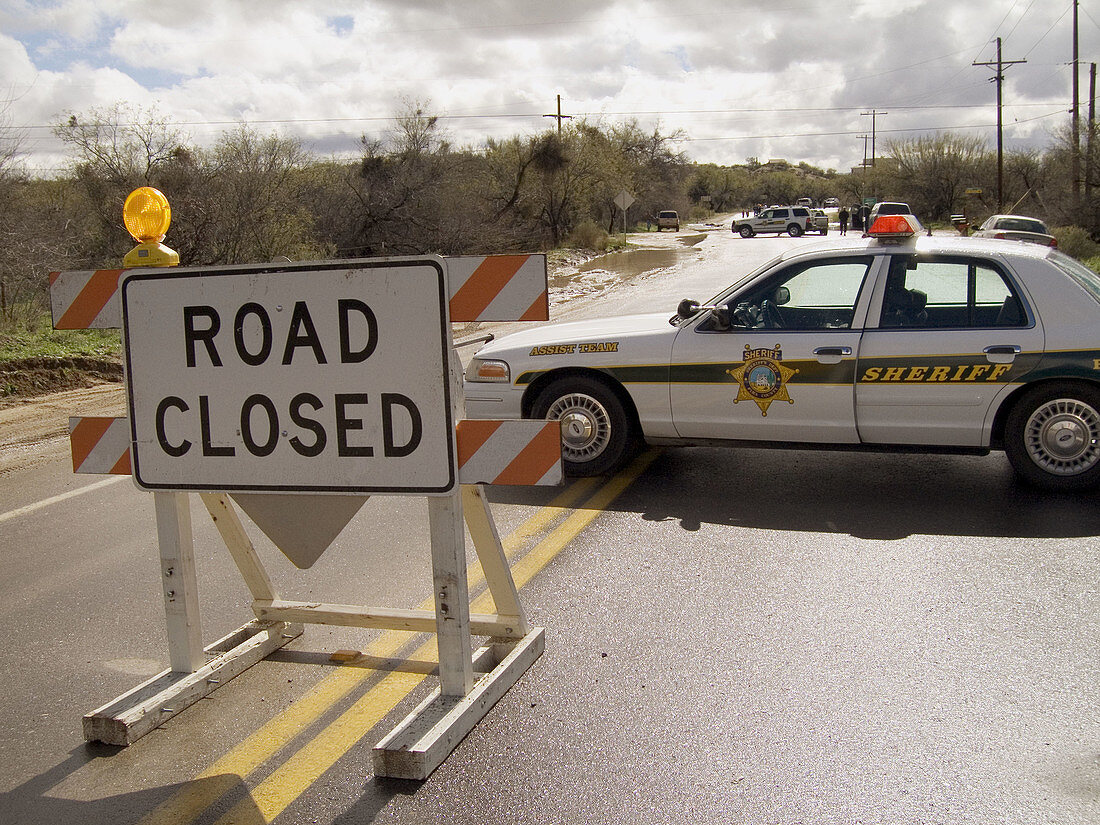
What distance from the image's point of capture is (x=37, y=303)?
1591 cm

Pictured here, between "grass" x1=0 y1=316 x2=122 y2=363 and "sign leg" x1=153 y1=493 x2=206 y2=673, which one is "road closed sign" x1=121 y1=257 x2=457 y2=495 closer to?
"sign leg" x1=153 y1=493 x2=206 y2=673

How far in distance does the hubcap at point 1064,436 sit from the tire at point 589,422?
2.50 meters

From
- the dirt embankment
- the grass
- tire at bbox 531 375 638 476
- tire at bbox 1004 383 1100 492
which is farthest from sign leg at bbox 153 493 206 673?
the grass

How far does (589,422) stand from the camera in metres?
6.84

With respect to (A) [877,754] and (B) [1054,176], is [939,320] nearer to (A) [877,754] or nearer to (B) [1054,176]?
(A) [877,754]

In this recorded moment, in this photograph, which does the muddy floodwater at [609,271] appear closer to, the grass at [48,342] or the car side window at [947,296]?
the grass at [48,342]

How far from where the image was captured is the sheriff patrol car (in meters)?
6.10

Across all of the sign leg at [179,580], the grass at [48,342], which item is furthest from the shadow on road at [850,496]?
the grass at [48,342]

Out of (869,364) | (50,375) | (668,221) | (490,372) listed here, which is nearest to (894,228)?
(869,364)

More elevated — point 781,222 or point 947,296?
point 781,222

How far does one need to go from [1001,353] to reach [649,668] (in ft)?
11.2

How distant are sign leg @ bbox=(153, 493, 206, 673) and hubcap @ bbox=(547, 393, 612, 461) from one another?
3310 mm

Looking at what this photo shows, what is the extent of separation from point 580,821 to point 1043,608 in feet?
8.63

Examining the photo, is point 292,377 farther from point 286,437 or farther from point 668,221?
point 668,221
